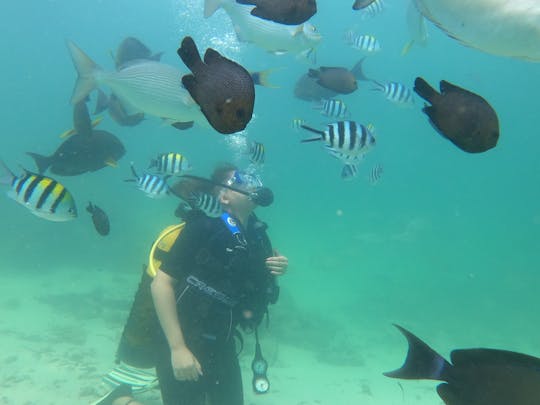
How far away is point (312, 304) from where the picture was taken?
48.2ft

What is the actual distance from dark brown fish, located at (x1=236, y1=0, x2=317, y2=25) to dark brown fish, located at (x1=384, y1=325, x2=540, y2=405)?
1.19 meters

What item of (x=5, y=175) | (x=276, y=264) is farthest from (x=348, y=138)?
(x=5, y=175)

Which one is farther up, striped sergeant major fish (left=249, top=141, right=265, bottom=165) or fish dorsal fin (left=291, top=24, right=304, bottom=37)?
fish dorsal fin (left=291, top=24, right=304, bottom=37)

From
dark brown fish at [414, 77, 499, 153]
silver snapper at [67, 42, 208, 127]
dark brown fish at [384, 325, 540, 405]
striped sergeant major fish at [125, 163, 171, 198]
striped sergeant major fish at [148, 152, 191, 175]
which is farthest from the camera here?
striped sergeant major fish at [148, 152, 191, 175]

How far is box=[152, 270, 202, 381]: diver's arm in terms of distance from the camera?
148 inches

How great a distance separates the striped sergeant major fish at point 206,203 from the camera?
4.54 m

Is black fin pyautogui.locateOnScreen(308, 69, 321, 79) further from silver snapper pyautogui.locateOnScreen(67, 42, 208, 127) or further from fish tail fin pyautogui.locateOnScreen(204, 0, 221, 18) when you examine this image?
silver snapper pyautogui.locateOnScreen(67, 42, 208, 127)

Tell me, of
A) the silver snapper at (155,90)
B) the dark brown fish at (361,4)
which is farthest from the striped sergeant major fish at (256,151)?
the dark brown fish at (361,4)

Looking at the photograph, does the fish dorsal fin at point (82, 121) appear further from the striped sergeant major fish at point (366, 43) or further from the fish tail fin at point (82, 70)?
the striped sergeant major fish at point (366, 43)

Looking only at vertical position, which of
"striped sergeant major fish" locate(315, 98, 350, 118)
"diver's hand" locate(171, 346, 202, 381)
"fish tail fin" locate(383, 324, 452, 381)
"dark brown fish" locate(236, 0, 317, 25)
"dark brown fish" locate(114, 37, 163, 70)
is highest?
"dark brown fish" locate(236, 0, 317, 25)

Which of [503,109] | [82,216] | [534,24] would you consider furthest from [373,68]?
[534,24]

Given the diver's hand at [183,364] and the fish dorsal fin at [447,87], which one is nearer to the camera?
the fish dorsal fin at [447,87]

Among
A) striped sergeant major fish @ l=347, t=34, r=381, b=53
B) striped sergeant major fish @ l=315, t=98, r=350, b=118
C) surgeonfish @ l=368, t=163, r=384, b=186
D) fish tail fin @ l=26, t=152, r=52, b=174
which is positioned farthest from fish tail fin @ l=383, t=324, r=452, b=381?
striped sergeant major fish @ l=347, t=34, r=381, b=53

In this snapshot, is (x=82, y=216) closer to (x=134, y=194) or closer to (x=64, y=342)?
(x=134, y=194)
